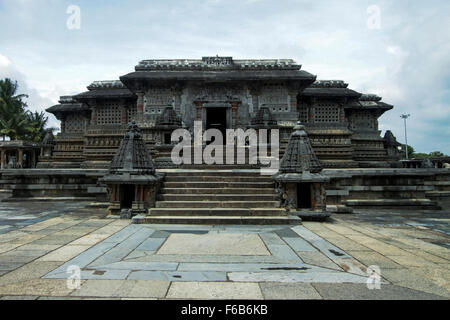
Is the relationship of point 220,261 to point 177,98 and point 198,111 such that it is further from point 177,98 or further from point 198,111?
point 177,98

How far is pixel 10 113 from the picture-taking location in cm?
3744

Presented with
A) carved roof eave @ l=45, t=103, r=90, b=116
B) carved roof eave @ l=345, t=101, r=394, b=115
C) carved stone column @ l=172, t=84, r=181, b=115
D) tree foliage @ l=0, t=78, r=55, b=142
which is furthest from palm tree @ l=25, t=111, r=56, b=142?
carved roof eave @ l=345, t=101, r=394, b=115

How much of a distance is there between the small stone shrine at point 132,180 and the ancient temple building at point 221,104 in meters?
7.57

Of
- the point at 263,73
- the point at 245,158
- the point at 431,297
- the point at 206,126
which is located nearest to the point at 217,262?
the point at 431,297

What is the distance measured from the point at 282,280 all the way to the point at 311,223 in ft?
13.4

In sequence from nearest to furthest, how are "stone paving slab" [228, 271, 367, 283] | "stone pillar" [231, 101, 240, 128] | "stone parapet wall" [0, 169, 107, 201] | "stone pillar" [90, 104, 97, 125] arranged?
1. "stone paving slab" [228, 271, 367, 283]
2. "stone parapet wall" [0, 169, 107, 201]
3. "stone pillar" [231, 101, 240, 128]
4. "stone pillar" [90, 104, 97, 125]

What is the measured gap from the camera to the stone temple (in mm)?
7855

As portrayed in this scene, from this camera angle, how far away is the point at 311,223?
24.0 feet

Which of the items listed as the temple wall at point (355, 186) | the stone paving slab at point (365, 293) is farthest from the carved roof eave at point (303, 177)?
the stone paving slab at point (365, 293)

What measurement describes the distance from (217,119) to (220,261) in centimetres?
1650

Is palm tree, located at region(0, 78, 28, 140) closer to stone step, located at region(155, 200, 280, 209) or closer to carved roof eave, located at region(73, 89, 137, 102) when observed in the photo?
carved roof eave, located at region(73, 89, 137, 102)

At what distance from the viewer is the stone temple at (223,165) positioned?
7.86 meters

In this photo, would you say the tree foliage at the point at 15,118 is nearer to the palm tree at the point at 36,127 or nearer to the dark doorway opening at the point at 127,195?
the palm tree at the point at 36,127

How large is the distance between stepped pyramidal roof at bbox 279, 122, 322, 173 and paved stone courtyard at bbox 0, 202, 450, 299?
1.70 m
